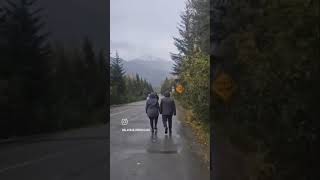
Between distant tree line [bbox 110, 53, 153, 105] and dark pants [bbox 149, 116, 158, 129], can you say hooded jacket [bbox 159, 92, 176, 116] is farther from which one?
distant tree line [bbox 110, 53, 153, 105]

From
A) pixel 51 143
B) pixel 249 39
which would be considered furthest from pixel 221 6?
pixel 51 143

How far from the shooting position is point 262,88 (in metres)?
8.73

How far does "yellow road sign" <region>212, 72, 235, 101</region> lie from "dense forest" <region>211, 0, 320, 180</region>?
10 centimetres

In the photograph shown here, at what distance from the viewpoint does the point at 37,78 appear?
2242 centimetres

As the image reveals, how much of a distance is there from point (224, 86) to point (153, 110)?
6569 mm

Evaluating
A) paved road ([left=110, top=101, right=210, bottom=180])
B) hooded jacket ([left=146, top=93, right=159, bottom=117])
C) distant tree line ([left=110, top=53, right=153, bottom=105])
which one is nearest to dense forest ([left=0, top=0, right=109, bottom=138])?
distant tree line ([left=110, top=53, right=153, bottom=105])

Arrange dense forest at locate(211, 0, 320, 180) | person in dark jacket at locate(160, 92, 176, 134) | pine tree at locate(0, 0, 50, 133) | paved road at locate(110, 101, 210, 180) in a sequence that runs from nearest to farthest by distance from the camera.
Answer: dense forest at locate(211, 0, 320, 180) < paved road at locate(110, 101, 210, 180) < person in dark jacket at locate(160, 92, 176, 134) < pine tree at locate(0, 0, 50, 133)

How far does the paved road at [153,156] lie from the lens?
1144 cm

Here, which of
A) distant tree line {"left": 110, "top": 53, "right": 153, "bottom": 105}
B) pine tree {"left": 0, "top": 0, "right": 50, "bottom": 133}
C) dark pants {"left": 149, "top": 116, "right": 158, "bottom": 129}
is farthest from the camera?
distant tree line {"left": 110, "top": 53, "right": 153, "bottom": 105}

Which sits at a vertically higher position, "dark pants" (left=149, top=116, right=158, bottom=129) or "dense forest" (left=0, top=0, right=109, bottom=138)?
"dense forest" (left=0, top=0, right=109, bottom=138)

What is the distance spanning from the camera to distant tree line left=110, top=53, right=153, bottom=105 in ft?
76.3

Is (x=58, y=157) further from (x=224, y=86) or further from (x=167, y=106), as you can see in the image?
(x=224, y=86)

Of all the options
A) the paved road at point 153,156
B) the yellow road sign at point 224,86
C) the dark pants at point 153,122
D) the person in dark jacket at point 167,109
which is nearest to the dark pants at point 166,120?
the person in dark jacket at point 167,109

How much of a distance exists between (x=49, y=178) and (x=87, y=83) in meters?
10.6
